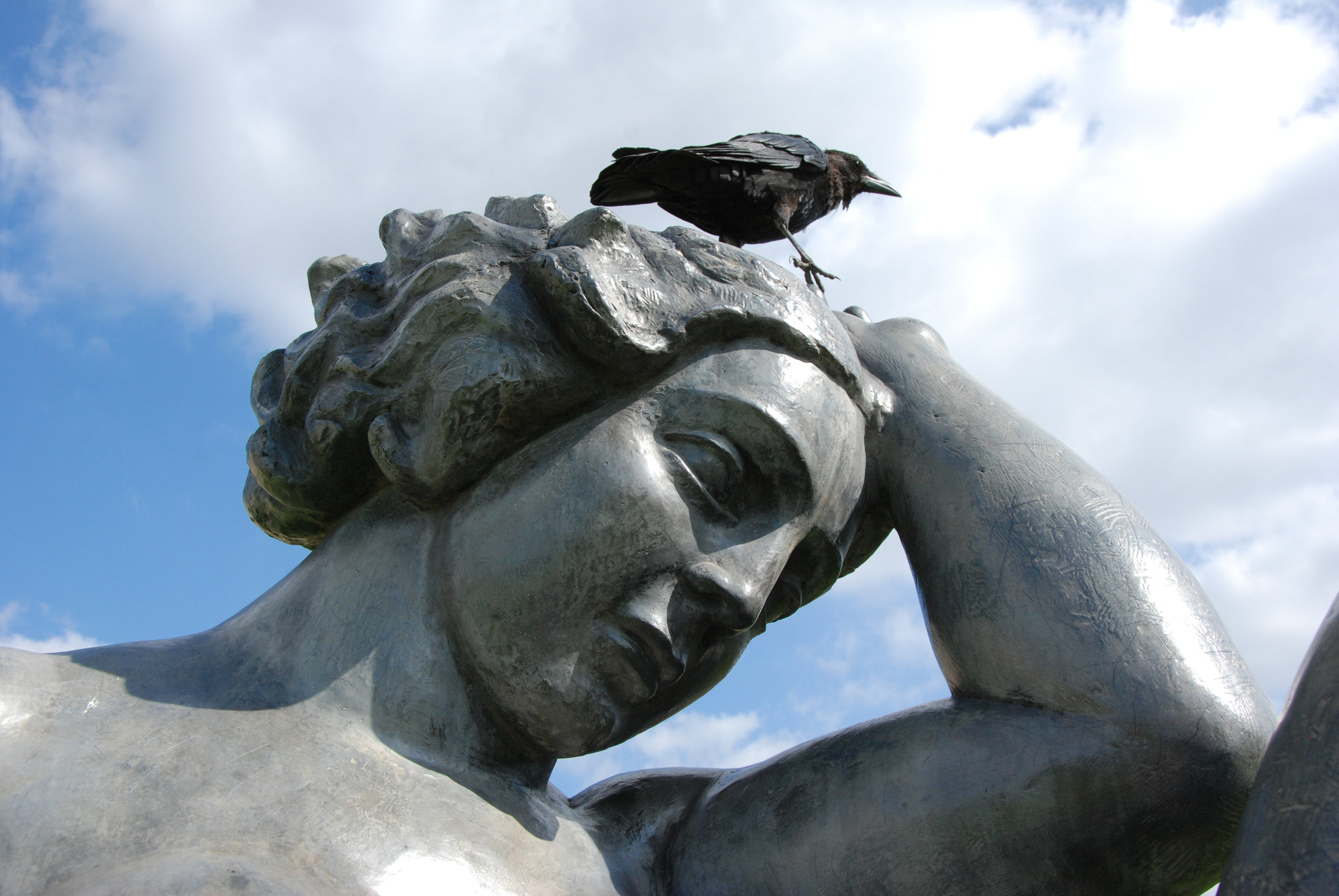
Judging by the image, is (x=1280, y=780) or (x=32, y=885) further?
(x=32, y=885)

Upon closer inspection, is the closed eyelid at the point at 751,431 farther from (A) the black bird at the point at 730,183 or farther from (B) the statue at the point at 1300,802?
(A) the black bird at the point at 730,183

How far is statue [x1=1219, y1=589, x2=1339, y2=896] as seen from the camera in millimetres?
1522

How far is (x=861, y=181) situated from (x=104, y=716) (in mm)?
4750

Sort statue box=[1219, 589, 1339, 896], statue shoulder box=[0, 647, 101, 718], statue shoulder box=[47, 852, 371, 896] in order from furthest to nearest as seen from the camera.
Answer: statue shoulder box=[0, 647, 101, 718] < statue shoulder box=[47, 852, 371, 896] < statue box=[1219, 589, 1339, 896]

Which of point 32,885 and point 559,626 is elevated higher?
point 559,626

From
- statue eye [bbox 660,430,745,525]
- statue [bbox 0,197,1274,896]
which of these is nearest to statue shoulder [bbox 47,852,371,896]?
statue [bbox 0,197,1274,896]

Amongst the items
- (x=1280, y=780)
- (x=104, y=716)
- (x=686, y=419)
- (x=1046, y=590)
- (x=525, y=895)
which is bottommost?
(x=1280, y=780)

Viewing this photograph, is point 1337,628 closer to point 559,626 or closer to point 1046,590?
A: point 1046,590

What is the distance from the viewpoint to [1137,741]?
2119mm

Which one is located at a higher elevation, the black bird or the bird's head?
the bird's head

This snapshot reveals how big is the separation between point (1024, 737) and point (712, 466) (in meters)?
0.87

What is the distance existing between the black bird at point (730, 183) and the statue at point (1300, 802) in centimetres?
299

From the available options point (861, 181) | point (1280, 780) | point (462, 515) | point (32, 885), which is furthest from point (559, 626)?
point (861, 181)

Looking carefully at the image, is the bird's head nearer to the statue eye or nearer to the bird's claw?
the bird's claw
